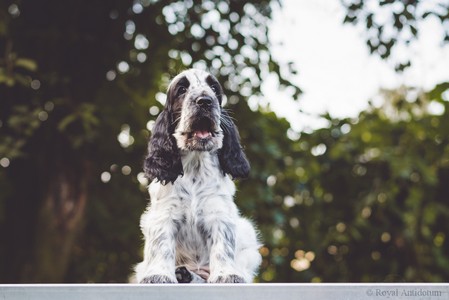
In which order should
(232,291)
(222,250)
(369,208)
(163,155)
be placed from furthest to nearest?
(369,208) < (163,155) < (222,250) < (232,291)

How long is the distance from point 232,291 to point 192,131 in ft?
2.38

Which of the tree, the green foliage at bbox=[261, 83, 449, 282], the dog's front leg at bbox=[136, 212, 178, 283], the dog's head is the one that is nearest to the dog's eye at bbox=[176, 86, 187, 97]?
the dog's head

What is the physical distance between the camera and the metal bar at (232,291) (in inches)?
92.7

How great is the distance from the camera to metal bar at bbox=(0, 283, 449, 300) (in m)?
2.35

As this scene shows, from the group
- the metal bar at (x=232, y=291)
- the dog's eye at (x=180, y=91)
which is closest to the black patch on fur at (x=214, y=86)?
the dog's eye at (x=180, y=91)

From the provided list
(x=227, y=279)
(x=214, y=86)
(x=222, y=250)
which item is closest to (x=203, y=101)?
(x=214, y=86)

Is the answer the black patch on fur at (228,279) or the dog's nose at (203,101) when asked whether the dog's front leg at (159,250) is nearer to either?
the black patch on fur at (228,279)

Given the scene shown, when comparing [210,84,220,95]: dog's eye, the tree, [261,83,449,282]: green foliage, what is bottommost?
[261,83,449,282]: green foliage

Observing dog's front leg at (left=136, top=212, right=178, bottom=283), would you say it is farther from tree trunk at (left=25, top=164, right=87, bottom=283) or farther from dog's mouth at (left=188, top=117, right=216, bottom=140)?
tree trunk at (left=25, top=164, right=87, bottom=283)

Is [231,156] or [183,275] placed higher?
[231,156]

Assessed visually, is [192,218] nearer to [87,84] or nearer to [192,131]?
[192,131]

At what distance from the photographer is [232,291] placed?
7.72 feet

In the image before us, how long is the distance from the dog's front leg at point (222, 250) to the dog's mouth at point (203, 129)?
1.21 ft

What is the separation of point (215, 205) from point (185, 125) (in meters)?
0.38
